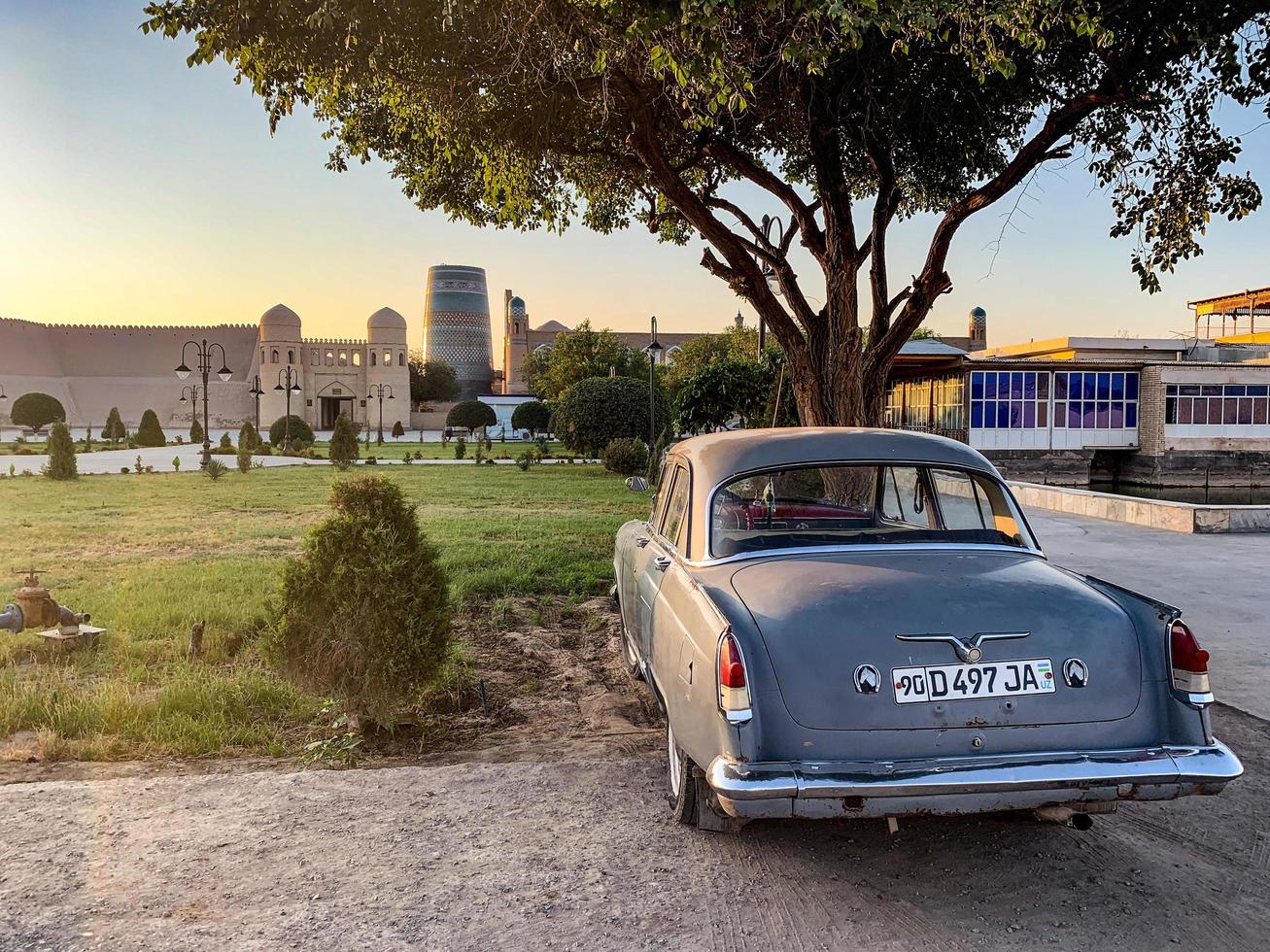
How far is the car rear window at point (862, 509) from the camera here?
369cm

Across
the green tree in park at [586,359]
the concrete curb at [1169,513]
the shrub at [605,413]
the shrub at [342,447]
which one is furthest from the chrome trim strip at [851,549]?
the green tree in park at [586,359]

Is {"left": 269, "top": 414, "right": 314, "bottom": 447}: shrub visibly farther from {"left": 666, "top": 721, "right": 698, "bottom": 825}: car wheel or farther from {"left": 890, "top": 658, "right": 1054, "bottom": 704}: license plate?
{"left": 890, "top": 658, "right": 1054, "bottom": 704}: license plate

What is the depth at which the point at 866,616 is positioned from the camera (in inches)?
114

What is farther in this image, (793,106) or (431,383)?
(431,383)

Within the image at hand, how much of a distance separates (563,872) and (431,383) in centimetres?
10307

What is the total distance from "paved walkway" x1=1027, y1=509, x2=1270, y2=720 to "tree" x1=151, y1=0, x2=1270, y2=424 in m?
2.99

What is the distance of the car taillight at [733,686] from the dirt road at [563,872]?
636 mm

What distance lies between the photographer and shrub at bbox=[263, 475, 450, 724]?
14.2ft

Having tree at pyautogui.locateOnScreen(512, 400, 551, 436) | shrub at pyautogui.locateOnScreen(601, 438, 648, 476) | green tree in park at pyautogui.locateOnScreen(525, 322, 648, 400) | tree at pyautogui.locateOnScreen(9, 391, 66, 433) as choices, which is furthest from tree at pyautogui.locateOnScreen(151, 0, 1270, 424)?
tree at pyautogui.locateOnScreen(9, 391, 66, 433)

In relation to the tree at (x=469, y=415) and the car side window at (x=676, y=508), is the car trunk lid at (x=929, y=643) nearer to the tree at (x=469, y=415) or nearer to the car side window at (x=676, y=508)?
the car side window at (x=676, y=508)

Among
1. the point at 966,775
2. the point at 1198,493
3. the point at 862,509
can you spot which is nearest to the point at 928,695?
the point at 966,775

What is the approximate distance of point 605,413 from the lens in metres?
→ 27.8

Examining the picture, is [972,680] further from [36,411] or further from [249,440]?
[36,411]

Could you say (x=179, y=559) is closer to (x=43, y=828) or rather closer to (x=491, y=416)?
(x=43, y=828)
